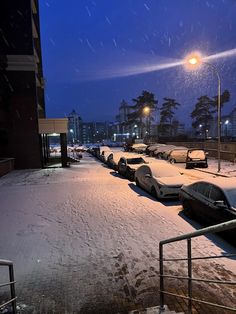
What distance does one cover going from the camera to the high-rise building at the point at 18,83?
2573cm

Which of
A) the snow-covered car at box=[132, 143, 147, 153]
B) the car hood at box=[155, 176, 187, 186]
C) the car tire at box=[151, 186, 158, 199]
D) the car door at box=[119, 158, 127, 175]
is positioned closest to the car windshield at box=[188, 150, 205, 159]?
the car door at box=[119, 158, 127, 175]

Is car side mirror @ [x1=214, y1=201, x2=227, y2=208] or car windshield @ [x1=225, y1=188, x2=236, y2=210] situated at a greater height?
car windshield @ [x1=225, y1=188, x2=236, y2=210]

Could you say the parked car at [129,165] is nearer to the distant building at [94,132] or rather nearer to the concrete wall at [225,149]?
the concrete wall at [225,149]

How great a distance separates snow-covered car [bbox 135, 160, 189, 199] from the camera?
1209 cm

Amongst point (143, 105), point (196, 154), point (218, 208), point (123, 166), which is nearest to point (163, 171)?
point (218, 208)

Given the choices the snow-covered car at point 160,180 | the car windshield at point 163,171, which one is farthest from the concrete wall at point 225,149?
the snow-covered car at point 160,180

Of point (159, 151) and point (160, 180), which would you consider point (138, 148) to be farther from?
point (160, 180)

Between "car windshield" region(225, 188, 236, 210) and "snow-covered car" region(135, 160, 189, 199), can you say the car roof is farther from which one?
"snow-covered car" region(135, 160, 189, 199)

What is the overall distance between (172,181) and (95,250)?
6318 mm

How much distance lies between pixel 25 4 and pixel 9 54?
16.0ft

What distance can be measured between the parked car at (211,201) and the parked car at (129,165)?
831 centimetres

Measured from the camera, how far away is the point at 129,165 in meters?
19.1

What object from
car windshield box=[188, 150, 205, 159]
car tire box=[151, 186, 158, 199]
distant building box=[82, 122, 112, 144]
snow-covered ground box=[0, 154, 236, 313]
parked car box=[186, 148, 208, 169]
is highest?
distant building box=[82, 122, 112, 144]

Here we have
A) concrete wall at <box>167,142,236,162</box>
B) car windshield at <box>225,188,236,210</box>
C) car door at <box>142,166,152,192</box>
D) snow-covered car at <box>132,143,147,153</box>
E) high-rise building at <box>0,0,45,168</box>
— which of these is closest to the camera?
car windshield at <box>225,188,236,210</box>
